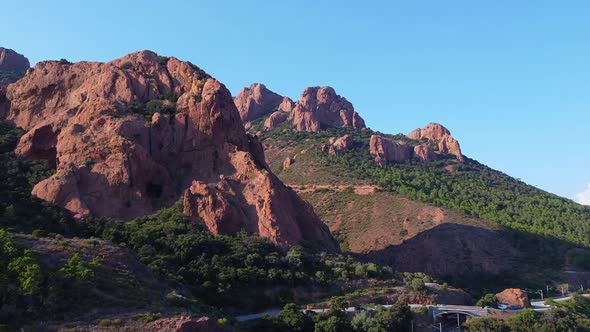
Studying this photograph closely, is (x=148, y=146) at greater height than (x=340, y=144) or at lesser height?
lesser

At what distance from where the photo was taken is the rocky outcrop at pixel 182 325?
81.3 feet

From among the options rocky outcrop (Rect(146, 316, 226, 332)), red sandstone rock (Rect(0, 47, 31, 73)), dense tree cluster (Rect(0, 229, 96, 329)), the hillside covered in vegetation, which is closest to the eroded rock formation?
the hillside covered in vegetation

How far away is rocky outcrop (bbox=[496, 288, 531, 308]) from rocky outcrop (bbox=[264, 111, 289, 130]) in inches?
3227

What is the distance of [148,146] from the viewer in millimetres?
52469

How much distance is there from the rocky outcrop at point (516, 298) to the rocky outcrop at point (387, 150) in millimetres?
56020

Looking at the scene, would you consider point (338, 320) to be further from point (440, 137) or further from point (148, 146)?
point (440, 137)

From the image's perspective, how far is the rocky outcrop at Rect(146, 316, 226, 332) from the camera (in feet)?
81.3


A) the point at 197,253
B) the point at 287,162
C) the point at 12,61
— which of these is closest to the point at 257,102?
the point at 287,162

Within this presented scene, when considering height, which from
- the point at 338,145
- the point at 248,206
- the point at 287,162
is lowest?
the point at 248,206

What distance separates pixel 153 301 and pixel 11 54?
297 ft

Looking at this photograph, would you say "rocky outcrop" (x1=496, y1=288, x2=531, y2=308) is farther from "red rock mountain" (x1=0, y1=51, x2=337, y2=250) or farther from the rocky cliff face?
the rocky cliff face

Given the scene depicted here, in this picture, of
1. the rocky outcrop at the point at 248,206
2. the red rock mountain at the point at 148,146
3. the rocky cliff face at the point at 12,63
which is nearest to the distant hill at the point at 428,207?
the rocky outcrop at the point at 248,206

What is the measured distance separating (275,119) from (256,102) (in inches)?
498

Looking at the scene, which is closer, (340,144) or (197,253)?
(197,253)
